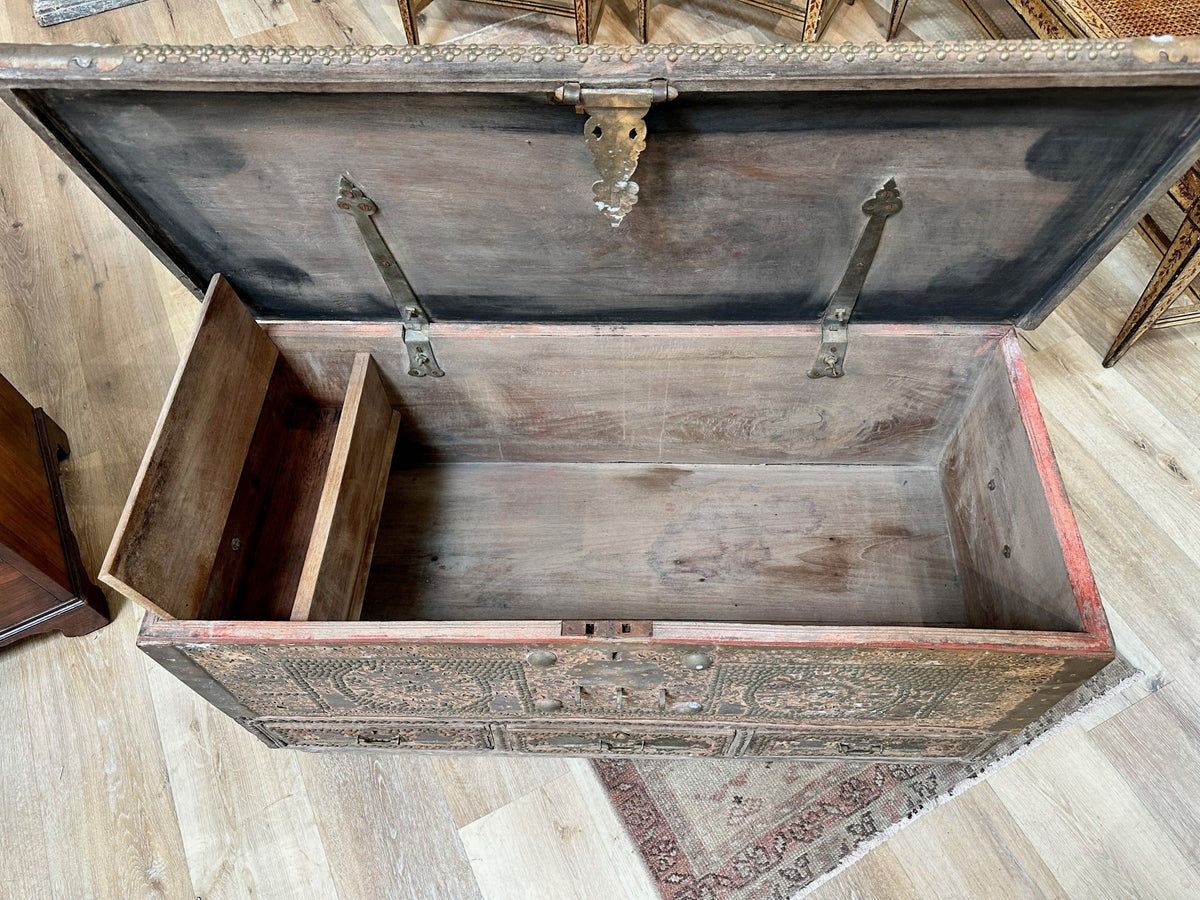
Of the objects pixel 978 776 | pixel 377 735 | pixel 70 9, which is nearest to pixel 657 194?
pixel 377 735

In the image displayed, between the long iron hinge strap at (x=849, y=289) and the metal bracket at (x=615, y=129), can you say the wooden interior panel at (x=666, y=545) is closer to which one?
the long iron hinge strap at (x=849, y=289)

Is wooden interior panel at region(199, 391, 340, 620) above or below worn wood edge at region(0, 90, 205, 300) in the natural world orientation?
below

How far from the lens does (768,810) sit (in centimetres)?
137

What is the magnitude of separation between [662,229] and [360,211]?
422 millimetres

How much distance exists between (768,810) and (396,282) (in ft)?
3.53

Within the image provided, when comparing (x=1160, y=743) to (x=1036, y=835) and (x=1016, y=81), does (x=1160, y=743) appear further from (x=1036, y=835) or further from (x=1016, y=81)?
(x=1016, y=81)

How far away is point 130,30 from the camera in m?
2.50

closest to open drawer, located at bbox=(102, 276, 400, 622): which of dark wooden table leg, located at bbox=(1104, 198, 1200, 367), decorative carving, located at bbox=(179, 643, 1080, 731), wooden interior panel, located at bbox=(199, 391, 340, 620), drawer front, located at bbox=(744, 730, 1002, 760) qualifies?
wooden interior panel, located at bbox=(199, 391, 340, 620)

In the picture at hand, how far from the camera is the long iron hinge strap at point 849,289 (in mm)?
1062

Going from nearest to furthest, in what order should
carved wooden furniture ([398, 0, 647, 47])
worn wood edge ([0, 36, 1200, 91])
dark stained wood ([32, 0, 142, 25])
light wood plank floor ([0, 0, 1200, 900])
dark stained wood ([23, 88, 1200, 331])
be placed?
worn wood edge ([0, 36, 1200, 91])
dark stained wood ([23, 88, 1200, 331])
light wood plank floor ([0, 0, 1200, 900])
carved wooden furniture ([398, 0, 647, 47])
dark stained wood ([32, 0, 142, 25])

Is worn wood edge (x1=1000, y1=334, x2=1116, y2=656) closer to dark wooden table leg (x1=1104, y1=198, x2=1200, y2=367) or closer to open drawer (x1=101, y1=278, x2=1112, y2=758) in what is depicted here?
open drawer (x1=101, y1=278, x2=1112, y2=758)

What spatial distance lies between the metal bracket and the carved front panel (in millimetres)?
557

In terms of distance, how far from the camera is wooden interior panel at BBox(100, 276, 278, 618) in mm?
1000

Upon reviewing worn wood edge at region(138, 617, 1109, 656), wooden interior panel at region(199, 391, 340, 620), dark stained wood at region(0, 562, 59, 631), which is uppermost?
worn wood edge at region(138, 617, 1109, 656)
